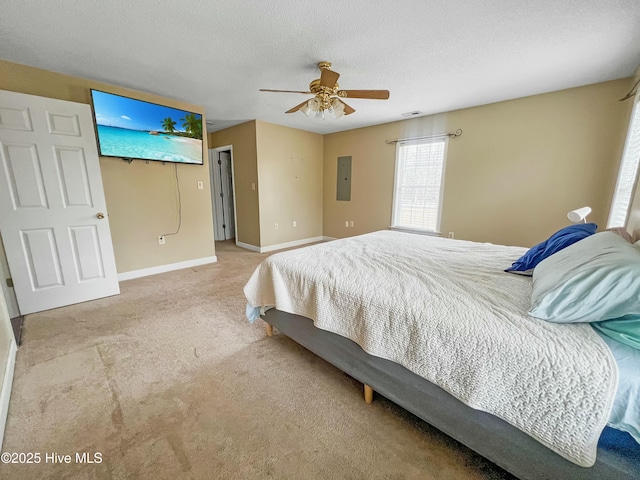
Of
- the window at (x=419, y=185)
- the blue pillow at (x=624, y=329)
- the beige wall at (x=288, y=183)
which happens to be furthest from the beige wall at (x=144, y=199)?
the blue pillow at (x=624, y=329)

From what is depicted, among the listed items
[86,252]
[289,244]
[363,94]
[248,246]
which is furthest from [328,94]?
[248,246]

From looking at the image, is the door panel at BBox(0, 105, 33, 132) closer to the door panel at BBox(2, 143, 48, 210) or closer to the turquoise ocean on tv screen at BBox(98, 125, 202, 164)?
the door panel at BBox(2, 143, 48, 210)

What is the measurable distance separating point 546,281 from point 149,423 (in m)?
2.07

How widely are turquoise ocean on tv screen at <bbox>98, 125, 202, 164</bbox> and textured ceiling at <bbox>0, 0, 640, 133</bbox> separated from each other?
535 mm

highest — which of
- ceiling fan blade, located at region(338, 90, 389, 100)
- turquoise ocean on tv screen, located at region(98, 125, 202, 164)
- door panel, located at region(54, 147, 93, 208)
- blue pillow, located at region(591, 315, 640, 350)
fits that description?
ceiling fan blade, located at region(338, 90, 389, 100)

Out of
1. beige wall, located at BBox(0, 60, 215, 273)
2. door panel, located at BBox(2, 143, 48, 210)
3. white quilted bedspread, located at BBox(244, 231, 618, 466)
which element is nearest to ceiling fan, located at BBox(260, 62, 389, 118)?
white quilted bedspread, located at BBox(244, 231, 618, 466)

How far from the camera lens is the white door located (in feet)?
7.34

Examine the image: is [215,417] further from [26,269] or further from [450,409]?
[26,269]

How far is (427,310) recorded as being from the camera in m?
1.15

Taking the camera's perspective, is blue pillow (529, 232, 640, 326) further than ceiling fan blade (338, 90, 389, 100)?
No

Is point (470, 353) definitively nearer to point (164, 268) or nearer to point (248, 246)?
point (164, 268)

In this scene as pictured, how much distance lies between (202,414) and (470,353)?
1388 mm

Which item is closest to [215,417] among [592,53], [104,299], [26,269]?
[104,299]

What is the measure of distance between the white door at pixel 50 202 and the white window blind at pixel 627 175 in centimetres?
502
